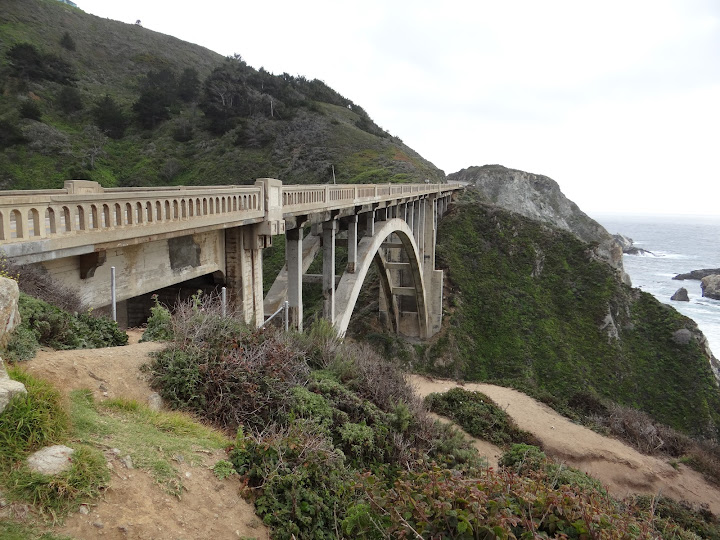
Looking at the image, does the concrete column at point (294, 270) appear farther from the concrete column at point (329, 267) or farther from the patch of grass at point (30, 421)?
the patch of grass at point (30, 421)

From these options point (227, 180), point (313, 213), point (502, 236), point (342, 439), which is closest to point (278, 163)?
point (227, 180)

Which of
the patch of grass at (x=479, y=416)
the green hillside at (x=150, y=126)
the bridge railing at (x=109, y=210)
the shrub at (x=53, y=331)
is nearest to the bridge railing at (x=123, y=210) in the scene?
the bridge railing at (x=109, y=210)

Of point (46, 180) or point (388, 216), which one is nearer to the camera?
point (388, 216)

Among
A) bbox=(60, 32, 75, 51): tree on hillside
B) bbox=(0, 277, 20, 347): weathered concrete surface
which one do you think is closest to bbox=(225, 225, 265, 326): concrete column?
bbox=(0, 277, 20, 347): weathered concrete surface

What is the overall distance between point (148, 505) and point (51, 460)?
76 cm

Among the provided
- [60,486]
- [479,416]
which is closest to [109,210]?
[60,486]

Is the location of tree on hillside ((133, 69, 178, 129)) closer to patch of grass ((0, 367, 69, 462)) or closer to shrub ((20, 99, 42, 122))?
shrub ((20, 99, 42, 122))

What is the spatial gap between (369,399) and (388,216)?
1338 cm

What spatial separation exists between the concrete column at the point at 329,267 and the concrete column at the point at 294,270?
A: 2.39 m

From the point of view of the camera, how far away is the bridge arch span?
46.3 feet

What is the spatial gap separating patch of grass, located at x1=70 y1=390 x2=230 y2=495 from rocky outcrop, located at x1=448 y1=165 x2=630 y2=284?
73346mm

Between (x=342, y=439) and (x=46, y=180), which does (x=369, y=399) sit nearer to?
(x=342, y=439)

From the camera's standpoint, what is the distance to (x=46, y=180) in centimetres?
3309

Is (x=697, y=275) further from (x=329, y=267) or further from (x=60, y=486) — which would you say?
(x=60, y=486)
